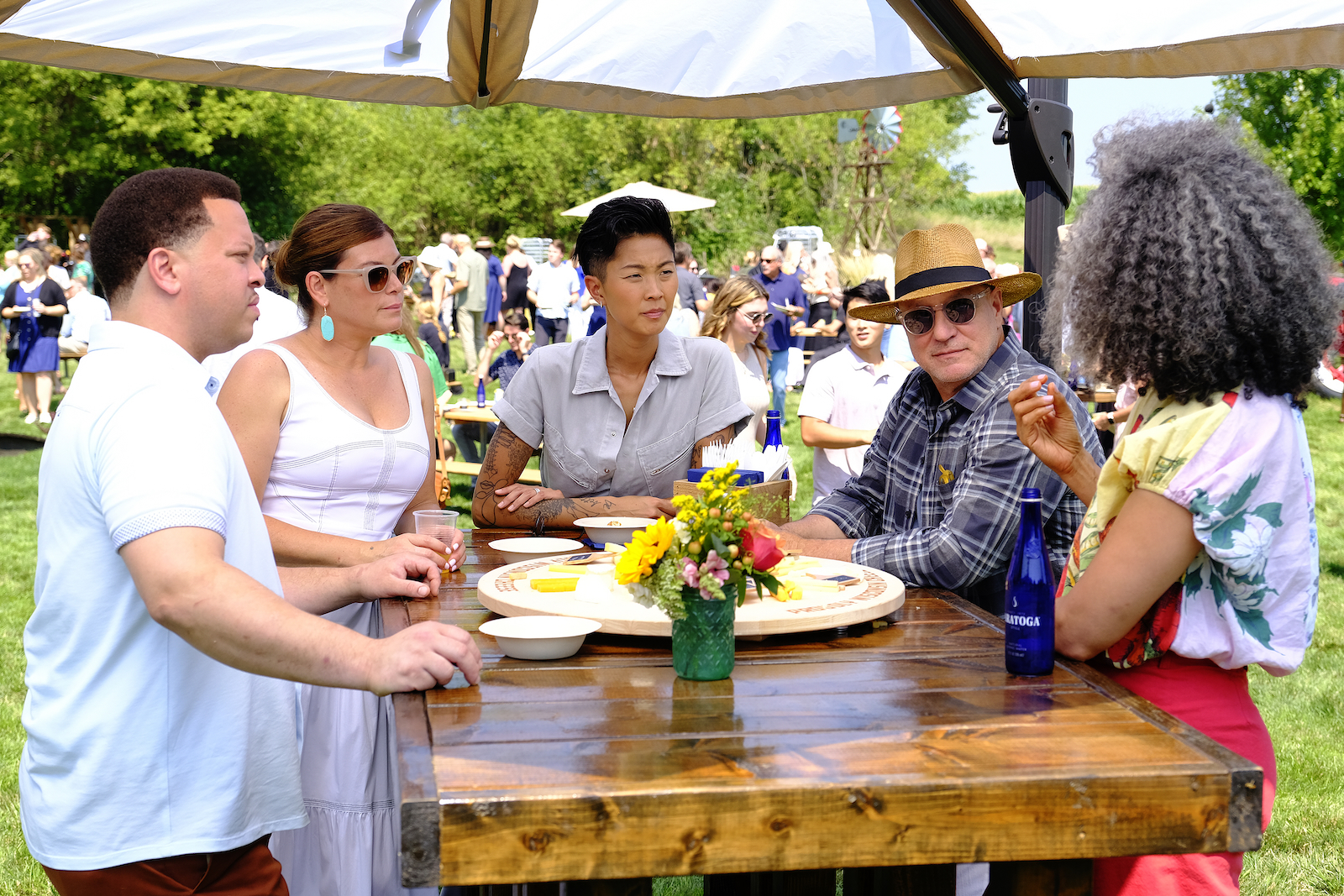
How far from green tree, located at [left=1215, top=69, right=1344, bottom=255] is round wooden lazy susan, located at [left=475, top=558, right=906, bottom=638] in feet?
76.5

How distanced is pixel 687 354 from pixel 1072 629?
1.90m

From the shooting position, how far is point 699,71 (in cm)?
415

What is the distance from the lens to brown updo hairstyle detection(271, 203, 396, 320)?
3055mm

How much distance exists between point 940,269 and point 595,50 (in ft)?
6.11

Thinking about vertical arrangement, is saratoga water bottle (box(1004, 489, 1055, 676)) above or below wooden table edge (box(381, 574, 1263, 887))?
above

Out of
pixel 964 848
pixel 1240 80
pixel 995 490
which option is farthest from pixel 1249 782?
pixel 1240 80

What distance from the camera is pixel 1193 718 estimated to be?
1.96 m

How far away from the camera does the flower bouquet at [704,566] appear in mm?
1796

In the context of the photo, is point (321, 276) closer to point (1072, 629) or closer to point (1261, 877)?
point (1072, 629)

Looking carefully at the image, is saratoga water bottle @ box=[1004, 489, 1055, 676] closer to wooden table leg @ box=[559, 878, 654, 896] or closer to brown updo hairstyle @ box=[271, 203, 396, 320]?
wooden table leg @ box=[559, 878, 654, 896]

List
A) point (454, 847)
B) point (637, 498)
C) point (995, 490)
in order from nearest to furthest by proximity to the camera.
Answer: point (454, 847)
point (995, 490)
point (637, 498)

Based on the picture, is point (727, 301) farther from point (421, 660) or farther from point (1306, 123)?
point (1306, 123)

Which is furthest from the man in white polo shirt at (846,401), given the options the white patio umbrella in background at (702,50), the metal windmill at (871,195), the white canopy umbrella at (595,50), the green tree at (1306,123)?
the metal windmill at (871,195)

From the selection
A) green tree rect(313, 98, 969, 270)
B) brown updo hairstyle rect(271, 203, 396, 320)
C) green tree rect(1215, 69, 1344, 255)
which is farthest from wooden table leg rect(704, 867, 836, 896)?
green tree rect(313, 98, 969, 270)
